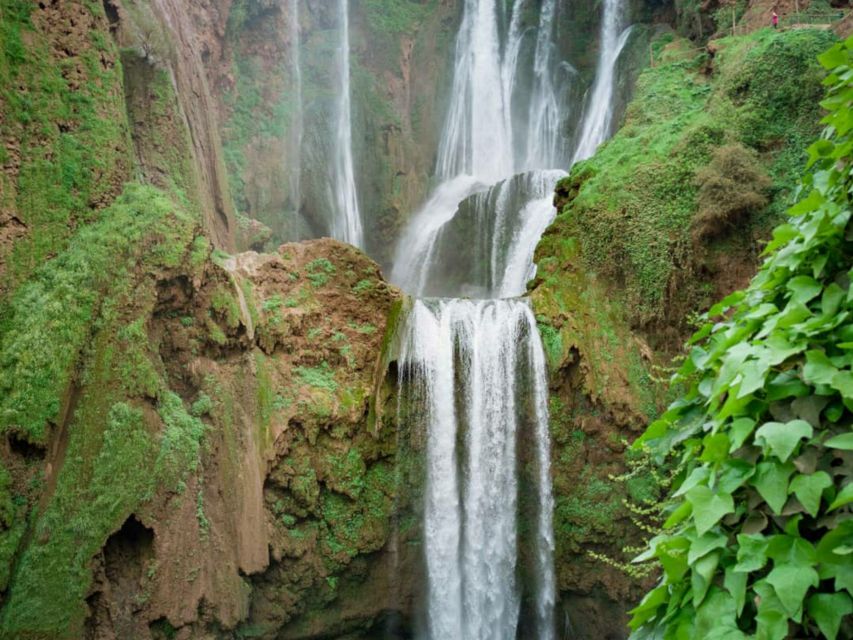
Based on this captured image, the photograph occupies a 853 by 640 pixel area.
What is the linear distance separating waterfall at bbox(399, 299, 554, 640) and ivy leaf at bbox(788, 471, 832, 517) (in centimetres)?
1220

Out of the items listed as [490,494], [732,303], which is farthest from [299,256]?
[732,303]

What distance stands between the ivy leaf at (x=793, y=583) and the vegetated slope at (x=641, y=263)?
1176cm

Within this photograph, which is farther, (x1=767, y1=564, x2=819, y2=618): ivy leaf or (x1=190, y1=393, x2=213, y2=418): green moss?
(x1=190, y1=393, x2=213, y2=418): green moss

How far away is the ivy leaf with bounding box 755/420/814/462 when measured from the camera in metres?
2.34

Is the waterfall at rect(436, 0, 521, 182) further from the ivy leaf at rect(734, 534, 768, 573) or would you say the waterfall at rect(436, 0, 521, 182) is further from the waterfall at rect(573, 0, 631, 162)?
the ivy leaf at rect(734, 534, 768, 573)

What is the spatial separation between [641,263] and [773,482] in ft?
43.2

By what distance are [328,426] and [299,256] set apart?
3.70 meters

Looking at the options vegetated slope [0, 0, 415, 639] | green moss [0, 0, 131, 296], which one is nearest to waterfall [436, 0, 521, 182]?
vegetated slope [0, 0, 415, 639]

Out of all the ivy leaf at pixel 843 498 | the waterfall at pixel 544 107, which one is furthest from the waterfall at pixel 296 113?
the ivy leaf at pixel 843 498

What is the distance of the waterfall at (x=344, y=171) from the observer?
26.1 metres

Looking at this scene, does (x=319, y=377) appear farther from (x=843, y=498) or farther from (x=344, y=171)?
(x=344, y=171)

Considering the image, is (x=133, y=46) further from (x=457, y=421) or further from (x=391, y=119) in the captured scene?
(x=391, y=119)

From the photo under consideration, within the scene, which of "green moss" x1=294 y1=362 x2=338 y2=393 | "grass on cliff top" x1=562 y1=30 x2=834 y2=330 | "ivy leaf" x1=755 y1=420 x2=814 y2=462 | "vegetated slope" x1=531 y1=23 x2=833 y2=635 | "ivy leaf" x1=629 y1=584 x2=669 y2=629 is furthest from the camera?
"grass on cliff top" x1=562 y1=30 x2=834 y2=330

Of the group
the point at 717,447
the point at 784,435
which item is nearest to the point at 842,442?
the point at 784,435
